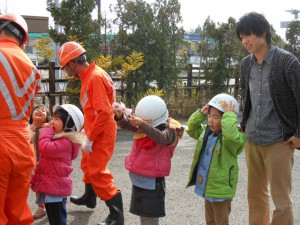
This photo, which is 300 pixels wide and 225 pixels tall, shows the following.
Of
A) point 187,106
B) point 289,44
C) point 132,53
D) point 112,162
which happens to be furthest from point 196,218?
point 289,44

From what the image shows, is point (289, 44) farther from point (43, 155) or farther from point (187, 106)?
point (43, 155)

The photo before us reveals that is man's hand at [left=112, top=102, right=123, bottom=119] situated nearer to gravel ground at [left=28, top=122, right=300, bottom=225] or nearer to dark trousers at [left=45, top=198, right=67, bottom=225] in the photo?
dark trousers at [left=45, top=198, right=67, bottom=225]

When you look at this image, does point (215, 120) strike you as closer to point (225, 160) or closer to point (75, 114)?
point (225, 160)

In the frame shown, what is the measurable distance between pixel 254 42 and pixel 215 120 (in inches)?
28.8

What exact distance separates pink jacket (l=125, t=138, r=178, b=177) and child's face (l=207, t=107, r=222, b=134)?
38 centimetres

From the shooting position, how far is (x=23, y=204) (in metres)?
3.21

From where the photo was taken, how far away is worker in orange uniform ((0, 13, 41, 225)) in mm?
2941

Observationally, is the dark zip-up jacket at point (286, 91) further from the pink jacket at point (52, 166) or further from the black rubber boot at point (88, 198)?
the black rubber boot at point (88, 198)

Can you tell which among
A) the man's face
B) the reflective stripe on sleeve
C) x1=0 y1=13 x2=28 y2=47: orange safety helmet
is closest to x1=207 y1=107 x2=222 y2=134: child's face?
the man's face

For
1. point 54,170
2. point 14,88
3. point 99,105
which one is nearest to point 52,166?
point 54,170

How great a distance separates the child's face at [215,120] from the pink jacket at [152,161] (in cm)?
38

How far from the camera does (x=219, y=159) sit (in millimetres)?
3729

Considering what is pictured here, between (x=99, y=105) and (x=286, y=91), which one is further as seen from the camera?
(x=99, y=105)

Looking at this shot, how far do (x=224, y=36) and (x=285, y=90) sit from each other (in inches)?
395
